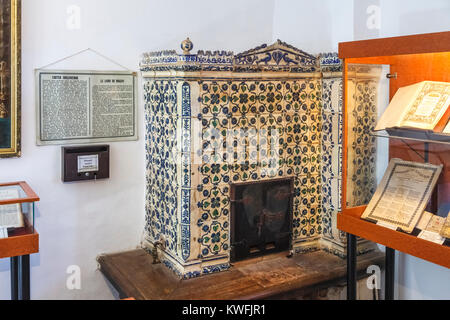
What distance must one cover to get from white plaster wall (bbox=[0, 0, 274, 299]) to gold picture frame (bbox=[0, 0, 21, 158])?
66mm

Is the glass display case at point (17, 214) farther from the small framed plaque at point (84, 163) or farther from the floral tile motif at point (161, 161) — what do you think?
the floral tile motif at point (161, 161)

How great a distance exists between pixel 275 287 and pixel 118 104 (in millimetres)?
1508

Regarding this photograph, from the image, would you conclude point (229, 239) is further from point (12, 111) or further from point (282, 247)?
point (12, 111)

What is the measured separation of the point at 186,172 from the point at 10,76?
1145 mm

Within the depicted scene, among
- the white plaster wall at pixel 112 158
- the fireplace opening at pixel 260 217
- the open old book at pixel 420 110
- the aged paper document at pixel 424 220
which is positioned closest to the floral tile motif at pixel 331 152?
the fireplace opening at pixel 260 217

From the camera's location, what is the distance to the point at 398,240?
8.20 ft

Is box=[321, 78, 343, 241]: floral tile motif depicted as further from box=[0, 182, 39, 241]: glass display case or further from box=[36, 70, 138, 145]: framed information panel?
box=[0, 182, 39, 241]: glass display case

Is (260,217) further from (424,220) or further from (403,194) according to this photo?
(424,220)

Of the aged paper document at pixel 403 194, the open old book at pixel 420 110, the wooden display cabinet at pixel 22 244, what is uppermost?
the open old book at pixel 420 110

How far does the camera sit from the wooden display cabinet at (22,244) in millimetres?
2357

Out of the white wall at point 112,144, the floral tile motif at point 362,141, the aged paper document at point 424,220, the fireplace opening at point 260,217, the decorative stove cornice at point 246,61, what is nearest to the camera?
the aged paper document at point 424,220

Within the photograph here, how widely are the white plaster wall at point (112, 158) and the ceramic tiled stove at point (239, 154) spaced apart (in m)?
0.15

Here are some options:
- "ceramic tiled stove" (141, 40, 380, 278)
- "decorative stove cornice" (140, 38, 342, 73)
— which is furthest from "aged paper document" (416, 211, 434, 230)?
"decorative stove cornice" (140, 38, 342, 73)

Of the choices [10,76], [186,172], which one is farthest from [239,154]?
[10,76]
